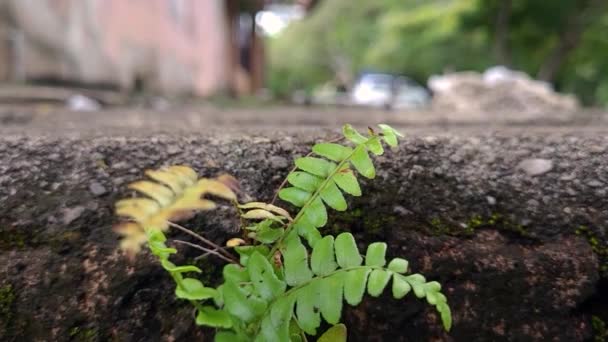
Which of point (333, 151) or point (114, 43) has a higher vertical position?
point (114, 43)

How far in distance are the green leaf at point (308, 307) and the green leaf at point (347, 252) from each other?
3 centimetres

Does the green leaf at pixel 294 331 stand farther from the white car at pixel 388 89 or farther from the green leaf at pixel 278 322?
the white car at pixel 388 89

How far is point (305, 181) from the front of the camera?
591mm

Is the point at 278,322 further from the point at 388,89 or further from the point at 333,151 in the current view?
the point at 388,89

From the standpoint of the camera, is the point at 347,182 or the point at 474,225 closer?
the point at 347,182

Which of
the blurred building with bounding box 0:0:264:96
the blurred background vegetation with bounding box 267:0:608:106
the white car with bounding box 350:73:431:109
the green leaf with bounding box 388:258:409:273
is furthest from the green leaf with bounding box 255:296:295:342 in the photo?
the white car with bounding box 350:73:431:109

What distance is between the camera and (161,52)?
5461 mm

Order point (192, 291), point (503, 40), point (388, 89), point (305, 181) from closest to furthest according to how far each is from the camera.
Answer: point (192, 291)
point (305, 181)
point (503, 40)
point (388, 89)

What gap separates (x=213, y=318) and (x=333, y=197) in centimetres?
17

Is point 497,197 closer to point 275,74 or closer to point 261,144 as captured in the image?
point 261,144

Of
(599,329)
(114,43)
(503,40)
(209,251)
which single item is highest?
(503,40)

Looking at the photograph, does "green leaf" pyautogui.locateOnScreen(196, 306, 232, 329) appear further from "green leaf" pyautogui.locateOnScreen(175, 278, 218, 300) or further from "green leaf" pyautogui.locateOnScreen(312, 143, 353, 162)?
"green leaf" pyautogui.locateOnScreen(312, 143, 353, 162)

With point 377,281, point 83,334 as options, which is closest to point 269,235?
point 377,281

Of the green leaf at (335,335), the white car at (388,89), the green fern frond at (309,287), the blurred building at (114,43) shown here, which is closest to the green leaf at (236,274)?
the green fern frond at (309,287)
